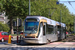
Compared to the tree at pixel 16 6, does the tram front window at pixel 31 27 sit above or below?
below

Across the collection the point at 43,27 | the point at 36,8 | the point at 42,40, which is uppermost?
the point at 36,8

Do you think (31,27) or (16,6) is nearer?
A: (31,27)

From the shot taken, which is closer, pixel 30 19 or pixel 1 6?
pixel 30 19

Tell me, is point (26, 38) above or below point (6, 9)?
below

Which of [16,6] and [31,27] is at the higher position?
[16,6]

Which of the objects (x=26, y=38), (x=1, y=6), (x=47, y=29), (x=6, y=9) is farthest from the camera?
(x=6, y=9)

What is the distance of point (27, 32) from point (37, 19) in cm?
173

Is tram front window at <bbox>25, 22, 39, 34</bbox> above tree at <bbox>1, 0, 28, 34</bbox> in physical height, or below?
below

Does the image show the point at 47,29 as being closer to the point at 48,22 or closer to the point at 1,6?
the point at 48,22

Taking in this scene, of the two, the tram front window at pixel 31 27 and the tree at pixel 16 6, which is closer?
the tram front window at pixel 31 27

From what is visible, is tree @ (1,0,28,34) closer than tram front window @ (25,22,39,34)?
No

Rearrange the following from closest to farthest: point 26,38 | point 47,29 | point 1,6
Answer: point 26,38
point 47,29
point 1,6

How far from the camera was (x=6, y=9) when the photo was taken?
145ft

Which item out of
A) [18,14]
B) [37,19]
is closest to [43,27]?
[37,19]
